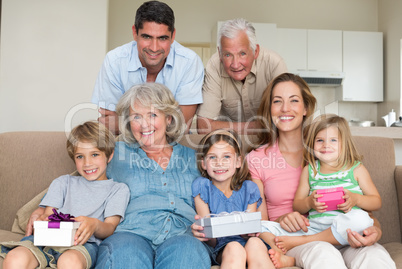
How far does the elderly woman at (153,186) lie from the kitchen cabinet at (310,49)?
4.36 metres

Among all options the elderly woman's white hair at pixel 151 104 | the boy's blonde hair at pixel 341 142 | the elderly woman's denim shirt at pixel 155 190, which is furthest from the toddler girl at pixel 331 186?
the elderly woman's white hair at pixel 151 104

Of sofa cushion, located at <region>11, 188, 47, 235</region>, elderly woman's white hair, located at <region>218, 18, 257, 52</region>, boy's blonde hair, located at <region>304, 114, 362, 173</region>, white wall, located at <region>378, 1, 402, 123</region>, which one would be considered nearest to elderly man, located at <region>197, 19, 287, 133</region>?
elderly woman's white hair, located at <region>218, 18, 257, 52</region>

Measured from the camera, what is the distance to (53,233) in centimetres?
138

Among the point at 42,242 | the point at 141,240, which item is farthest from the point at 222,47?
the point at 42,242

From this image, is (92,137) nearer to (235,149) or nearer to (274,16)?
(235,149)

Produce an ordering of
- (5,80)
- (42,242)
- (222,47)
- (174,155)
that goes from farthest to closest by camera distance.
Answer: (5,80) → (222,47) → (174,155) → (42,242)

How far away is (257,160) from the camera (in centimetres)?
199

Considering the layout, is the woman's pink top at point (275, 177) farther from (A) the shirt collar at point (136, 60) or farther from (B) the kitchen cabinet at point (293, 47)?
(B) the kitchen cabinet at point (293, 47)

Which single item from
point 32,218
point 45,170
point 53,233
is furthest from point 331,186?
point 45,170

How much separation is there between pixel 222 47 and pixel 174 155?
83cm

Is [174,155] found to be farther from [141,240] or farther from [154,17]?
[154,17]

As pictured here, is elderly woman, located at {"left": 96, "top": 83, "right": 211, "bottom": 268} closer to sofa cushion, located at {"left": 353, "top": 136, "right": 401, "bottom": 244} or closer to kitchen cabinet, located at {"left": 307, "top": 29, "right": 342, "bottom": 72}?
sofa cushion, located at {"left": 353, "top": 136, "right": 401, "bottom": 244}

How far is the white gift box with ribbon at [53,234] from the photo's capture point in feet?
4.50

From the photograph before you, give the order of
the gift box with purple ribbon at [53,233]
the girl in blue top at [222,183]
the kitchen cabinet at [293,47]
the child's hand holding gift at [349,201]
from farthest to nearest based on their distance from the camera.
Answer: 1. the kitchen cabinet at [293,47]
2. the girl in blue top at [222,183]
3. the child's hand holding gift at [349,201]
4. the gift box with purple ribbon at [53,233]
